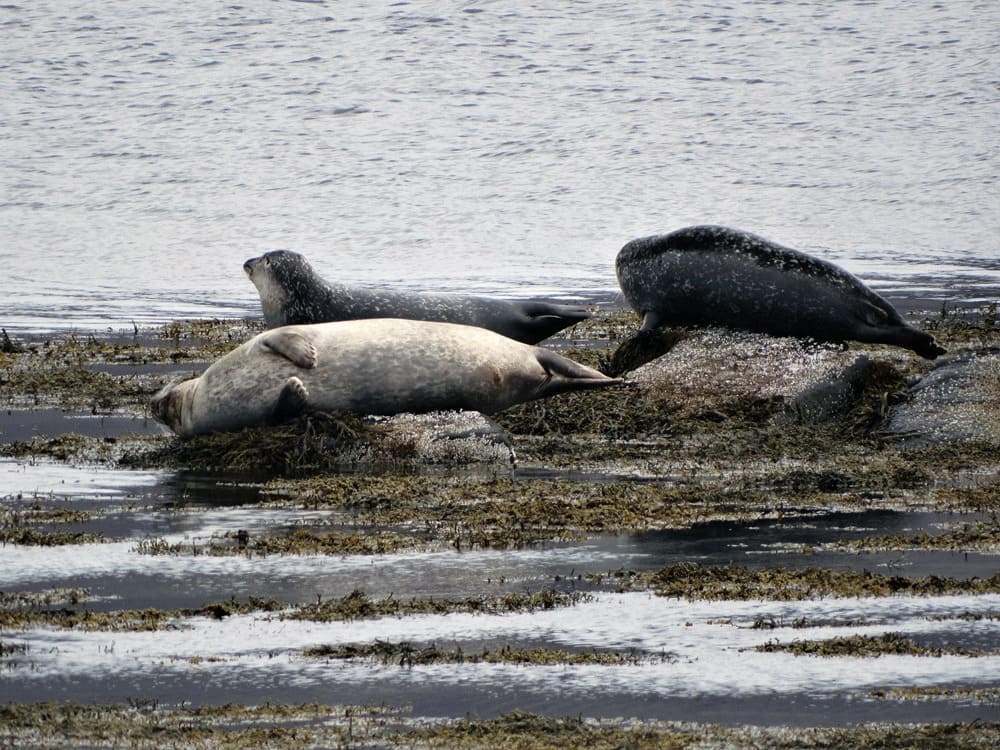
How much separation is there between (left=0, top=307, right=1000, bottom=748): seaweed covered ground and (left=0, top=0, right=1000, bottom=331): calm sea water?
351 inches

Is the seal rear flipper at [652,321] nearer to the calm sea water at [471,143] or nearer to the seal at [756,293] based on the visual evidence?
the seal at [756,293]

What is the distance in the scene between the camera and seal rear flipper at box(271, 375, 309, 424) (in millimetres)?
9344

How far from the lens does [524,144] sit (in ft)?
168

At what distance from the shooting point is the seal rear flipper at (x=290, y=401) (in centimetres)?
934

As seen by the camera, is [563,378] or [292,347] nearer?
[292,347]

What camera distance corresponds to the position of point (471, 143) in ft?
172

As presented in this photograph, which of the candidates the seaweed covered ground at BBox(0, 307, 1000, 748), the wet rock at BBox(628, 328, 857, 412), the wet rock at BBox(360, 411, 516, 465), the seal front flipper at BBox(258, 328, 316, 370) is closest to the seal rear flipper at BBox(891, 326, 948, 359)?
the seaweed covered ground at BBox(0, 307, 1000, 748)

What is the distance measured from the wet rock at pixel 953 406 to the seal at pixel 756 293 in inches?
37.1

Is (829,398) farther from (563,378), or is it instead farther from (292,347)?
(292,347)

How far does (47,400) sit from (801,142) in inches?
1623

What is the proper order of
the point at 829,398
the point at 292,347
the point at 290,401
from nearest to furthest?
1. the point at 290,401
2. the point at 292,347
3. the point at 829,398

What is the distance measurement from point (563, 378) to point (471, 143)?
42.4m

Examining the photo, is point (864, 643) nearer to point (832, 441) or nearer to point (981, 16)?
point (832, 441)

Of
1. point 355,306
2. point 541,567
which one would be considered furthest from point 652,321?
point 541,567
